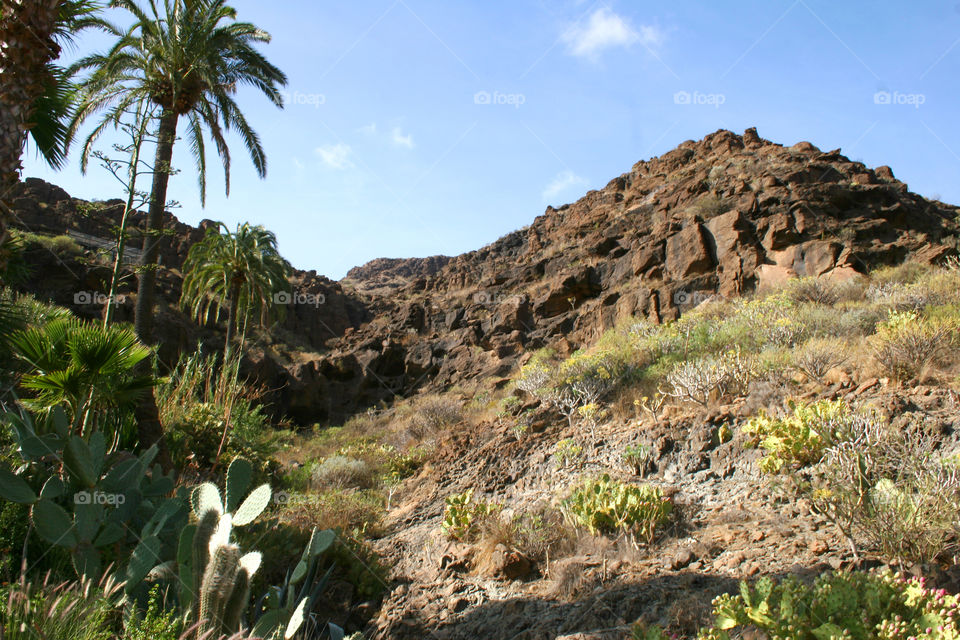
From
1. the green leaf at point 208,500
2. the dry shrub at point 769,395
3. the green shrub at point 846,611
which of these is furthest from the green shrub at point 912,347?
the green leaf at point 208,500

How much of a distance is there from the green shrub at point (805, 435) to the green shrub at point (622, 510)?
3.29 feet

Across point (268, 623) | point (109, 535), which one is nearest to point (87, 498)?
point (109, 535)

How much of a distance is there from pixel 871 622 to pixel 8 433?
657 centimetres

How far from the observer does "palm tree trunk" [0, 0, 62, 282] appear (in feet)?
12.4

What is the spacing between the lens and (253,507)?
3.41 metres

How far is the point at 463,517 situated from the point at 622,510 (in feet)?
5.78

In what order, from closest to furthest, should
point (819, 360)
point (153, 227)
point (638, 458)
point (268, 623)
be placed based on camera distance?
point (268, 623) < point (638, 458) < point (819, 360) < point (153, 227)

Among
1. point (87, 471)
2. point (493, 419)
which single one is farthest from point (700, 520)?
point (493, 419)

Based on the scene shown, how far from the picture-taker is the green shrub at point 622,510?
4.45m

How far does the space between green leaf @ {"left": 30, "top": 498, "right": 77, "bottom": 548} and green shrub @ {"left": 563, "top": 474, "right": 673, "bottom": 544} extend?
371 cm

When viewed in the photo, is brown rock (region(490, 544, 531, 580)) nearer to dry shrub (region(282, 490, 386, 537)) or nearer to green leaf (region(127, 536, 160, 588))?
dry shrub (region(282, 490, 386, 537))

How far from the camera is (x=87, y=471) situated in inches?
145

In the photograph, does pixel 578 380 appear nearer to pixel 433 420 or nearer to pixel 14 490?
pixel 433 420

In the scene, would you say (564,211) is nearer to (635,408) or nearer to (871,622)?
(635,408)
